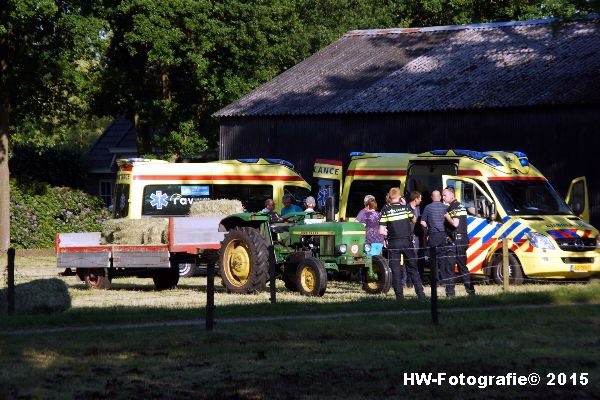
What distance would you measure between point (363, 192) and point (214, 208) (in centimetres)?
350

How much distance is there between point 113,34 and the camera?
48656 mm

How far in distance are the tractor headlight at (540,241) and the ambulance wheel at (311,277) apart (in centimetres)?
447

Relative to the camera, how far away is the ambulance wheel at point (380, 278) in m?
24.4

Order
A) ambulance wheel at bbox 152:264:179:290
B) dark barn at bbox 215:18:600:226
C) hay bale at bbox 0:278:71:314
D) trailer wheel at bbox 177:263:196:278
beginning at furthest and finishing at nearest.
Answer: dark barn at bbox 215:18:600:226, trailer wheel at bbox 177:263:196:278, ambulance wheel at bbox 152:264:179:290, hay bale at bbox 0:278:71:314

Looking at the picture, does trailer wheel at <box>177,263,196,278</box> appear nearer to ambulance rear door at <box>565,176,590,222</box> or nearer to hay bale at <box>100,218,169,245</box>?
hay bale at <box>100,218,169,245</box>

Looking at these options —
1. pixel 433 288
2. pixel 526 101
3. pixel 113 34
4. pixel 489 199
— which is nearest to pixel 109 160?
pixel 113 34

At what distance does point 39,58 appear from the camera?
4428 cm

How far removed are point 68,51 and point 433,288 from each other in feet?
91.5

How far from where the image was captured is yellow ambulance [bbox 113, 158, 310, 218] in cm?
3369

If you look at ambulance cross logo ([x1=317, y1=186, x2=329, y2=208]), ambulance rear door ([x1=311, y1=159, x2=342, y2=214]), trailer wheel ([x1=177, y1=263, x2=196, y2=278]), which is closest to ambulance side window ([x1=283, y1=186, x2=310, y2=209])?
ambulance rear door ([x1=311, y1=159, x2=342, y2=214])

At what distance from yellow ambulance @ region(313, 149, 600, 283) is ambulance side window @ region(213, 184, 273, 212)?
5.11m

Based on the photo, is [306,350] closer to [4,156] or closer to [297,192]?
[297,192]

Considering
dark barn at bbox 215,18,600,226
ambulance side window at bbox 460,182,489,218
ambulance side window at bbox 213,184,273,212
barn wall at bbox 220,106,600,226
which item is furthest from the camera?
dark barn at bbox 215,18,600,226

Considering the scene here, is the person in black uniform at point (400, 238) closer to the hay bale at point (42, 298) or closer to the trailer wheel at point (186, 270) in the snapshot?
the hay bale at point (42, 298)
